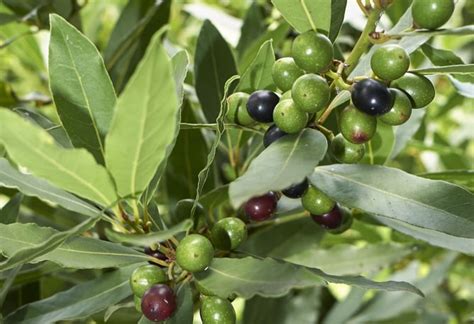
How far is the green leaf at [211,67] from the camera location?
1.19 metres

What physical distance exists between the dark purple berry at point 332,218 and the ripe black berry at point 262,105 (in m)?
0.17

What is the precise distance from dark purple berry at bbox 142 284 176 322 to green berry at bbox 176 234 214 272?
36 mm

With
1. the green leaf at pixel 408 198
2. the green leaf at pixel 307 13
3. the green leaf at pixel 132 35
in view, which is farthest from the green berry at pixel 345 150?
the green leaf at pixel 132 35

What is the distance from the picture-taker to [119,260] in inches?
33.9

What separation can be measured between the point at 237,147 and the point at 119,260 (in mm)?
373

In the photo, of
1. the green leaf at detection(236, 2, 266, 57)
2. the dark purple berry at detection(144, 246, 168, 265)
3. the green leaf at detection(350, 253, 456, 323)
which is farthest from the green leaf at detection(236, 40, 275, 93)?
the green leaf at detection(350, 253, 456, 323)

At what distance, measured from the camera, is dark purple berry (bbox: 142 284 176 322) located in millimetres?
790

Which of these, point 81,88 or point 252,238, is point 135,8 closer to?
point 252,238

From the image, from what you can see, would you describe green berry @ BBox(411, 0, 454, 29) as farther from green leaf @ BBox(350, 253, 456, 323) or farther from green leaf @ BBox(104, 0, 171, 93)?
green leaf @ BBox(350, 253, 456, 323)

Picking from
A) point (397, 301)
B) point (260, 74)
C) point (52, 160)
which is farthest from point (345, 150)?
point (397, 301)

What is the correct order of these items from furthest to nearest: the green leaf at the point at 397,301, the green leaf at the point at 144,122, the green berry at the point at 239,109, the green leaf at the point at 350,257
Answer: the green leaf at the point at 397,301 < the green leaf at the point at 350,257 < the green berry at the point at 239,109 < the green leaf at the point at 144,122

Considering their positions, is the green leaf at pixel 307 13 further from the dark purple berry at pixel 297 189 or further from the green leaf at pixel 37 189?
the green leaf at pixel 37 189

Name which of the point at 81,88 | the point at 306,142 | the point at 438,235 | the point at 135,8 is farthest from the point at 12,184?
the point at 135,8

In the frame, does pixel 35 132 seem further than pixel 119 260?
No
